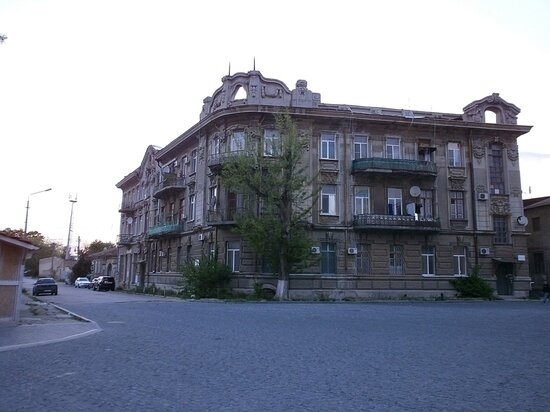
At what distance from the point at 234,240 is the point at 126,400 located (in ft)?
90.9

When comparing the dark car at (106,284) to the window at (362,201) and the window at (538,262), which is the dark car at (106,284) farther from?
the window at (538,262)

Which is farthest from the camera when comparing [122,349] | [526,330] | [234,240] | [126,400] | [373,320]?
[234,240]

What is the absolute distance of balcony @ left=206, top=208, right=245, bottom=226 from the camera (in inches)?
1312

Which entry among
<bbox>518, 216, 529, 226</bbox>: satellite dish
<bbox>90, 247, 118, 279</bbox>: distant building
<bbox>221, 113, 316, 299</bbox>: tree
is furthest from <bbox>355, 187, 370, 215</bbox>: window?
<bbox>90, 247, 118, 279</bbox>: distant building

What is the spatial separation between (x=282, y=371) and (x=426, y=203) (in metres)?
29.6

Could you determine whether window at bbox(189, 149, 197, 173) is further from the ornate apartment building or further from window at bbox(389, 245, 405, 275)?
window at bbox(389, 245, 405, 275)

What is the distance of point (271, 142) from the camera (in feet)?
104

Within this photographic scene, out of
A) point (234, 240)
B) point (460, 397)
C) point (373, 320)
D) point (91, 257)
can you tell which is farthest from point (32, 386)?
point (91, 257)

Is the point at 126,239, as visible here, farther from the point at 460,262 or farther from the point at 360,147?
the point at 460,262

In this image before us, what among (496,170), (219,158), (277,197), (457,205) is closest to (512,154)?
(496,170)

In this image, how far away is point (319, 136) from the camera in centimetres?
3491

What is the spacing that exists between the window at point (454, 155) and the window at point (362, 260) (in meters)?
9.29

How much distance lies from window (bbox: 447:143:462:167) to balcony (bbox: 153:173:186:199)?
20.8 metres

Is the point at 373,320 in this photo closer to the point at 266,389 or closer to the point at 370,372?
the point at 370,372
